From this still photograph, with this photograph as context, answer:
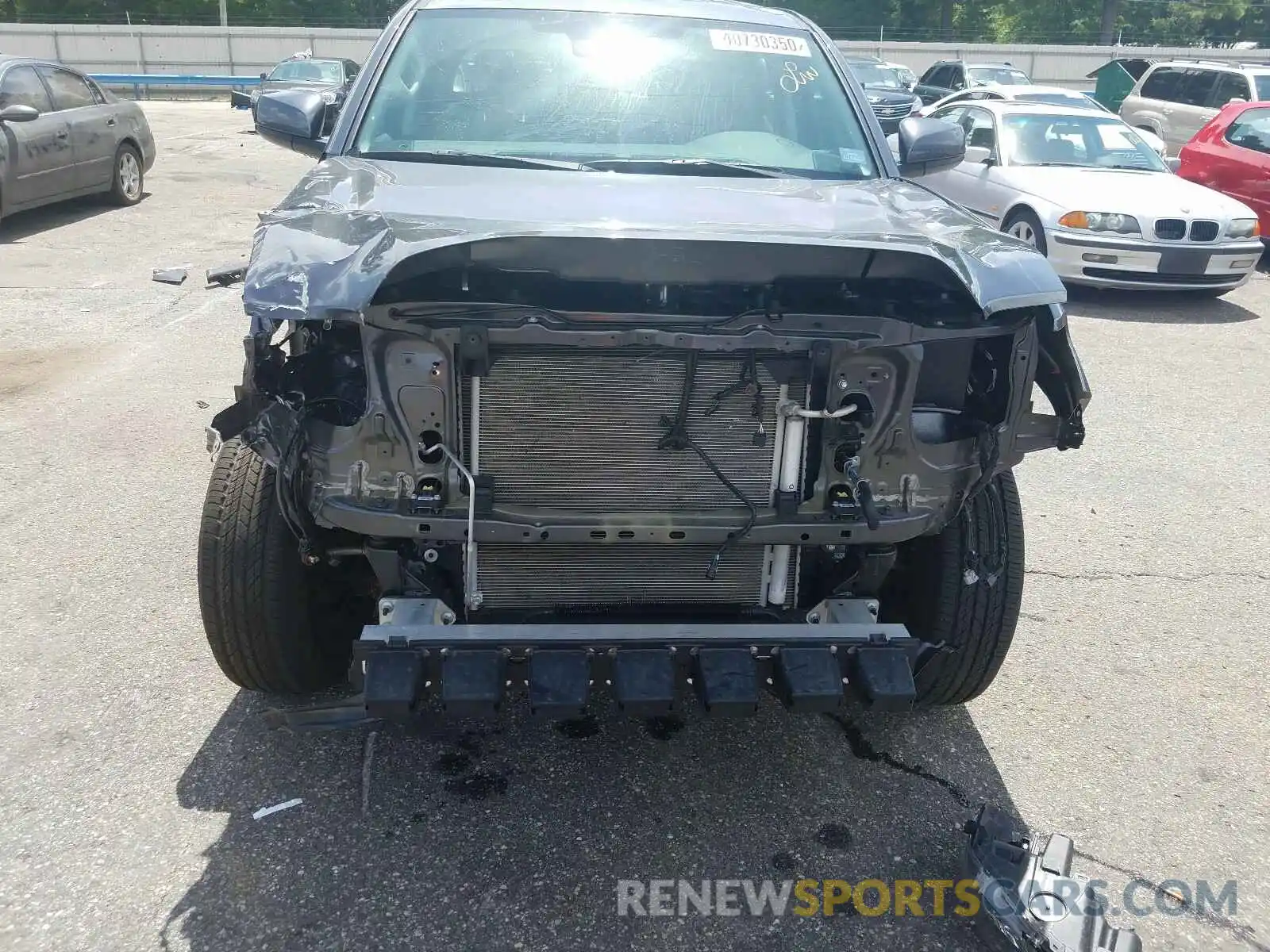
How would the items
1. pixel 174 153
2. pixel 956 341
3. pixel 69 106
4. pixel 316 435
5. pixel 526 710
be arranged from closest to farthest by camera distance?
1. pixel 316 435
2. pixel 956 341
3. pixel 526 710
4. pixel 69 106
5. pixel 174 153

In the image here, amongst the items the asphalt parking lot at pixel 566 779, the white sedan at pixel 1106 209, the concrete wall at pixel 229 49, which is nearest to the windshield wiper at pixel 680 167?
the asphalt parking lot at pixel 566 779

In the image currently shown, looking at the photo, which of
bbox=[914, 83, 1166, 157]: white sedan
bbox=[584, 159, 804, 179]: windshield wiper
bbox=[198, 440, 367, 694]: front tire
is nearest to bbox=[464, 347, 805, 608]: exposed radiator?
bbox=[198, 440, 367, 694]: front tire

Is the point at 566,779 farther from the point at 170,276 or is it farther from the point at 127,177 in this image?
the point at 127,177

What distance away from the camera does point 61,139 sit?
1051 centimetres

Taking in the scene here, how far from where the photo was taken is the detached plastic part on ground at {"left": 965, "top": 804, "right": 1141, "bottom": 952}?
7.72 ft

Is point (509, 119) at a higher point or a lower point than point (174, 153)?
higher

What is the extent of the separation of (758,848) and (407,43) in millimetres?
2978

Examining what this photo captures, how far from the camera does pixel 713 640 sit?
2.62 metres

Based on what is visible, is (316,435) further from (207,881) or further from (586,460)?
(207,881)

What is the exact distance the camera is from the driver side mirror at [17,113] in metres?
9.44

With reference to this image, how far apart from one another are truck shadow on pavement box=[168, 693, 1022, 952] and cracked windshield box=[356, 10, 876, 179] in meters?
1.77

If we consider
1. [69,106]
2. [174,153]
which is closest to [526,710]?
[69,106]

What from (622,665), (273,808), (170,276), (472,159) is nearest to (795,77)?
(472,159)

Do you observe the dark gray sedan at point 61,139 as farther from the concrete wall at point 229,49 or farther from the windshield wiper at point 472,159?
the concrete wall at point 229,49
